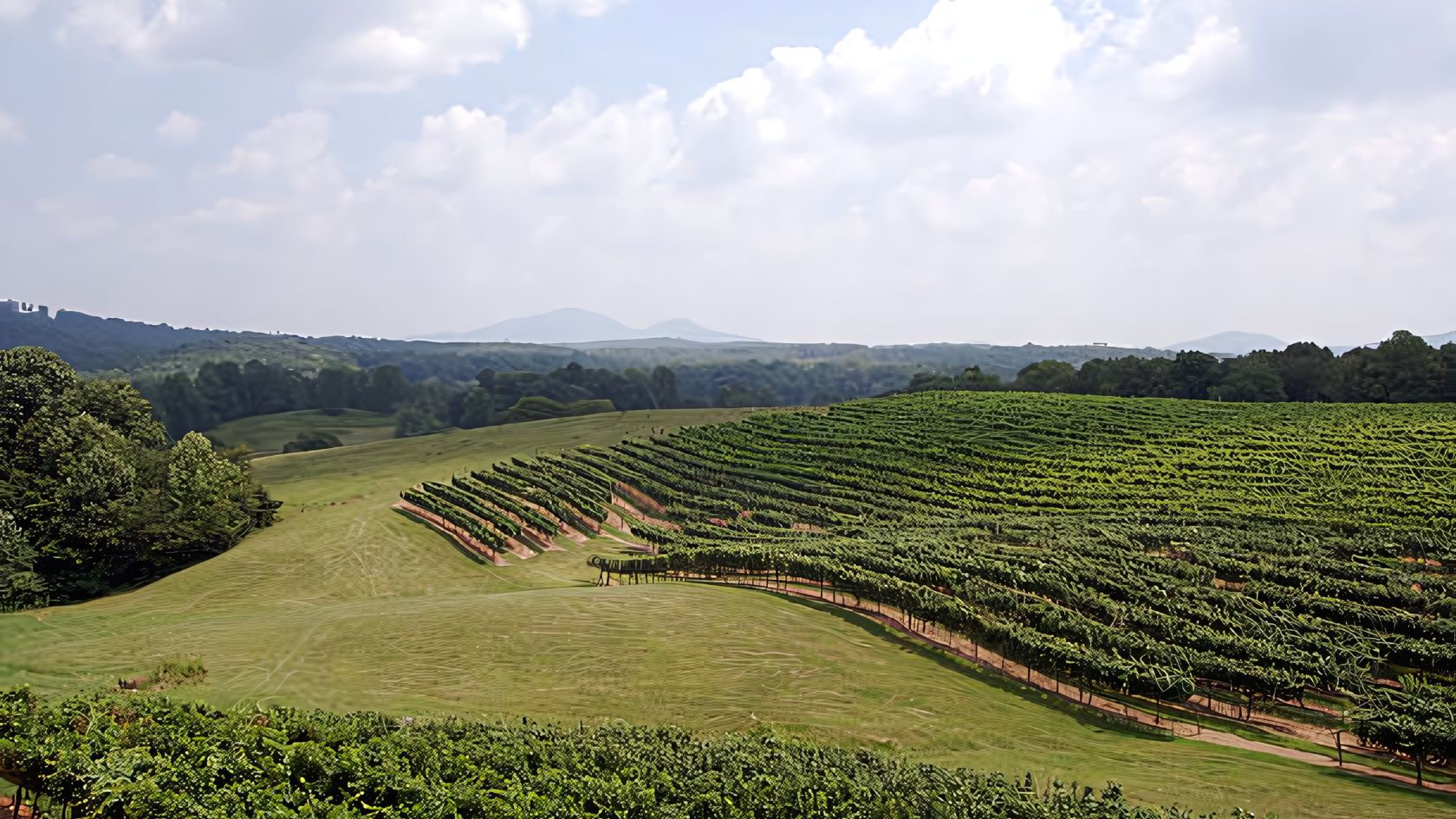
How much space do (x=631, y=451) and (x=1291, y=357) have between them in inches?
3760

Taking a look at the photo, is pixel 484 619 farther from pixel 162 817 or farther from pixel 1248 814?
pixel 1248 814

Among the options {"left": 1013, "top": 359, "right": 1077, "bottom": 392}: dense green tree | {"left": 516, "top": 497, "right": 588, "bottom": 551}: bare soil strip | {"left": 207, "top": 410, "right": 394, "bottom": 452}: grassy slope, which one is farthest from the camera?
{"left": 207, "top": 410, "right": 394, "bottom": 452}: grassy slope

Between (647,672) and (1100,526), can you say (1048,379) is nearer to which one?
(1100,526)

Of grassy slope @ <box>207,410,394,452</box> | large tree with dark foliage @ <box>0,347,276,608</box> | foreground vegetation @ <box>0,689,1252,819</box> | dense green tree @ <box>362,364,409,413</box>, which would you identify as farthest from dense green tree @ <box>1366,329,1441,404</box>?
dense green tree @ <box>362,364,409,413</box>

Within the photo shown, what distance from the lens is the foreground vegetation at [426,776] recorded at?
651 inches

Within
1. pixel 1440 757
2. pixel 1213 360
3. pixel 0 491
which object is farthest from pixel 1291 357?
pixel 0 491

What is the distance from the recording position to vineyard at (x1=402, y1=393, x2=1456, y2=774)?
30.6m

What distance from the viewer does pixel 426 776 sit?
61.5ft

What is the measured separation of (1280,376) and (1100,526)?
250ft

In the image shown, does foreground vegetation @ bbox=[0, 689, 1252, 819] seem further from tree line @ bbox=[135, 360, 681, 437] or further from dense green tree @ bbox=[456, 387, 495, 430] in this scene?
dense green tree @ bbox=[456, 387, 495, 430]

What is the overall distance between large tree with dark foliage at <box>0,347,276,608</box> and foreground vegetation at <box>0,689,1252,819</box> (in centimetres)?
3855

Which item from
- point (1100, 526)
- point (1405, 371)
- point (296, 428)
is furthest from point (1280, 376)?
point (296, 428)

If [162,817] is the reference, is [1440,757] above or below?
below

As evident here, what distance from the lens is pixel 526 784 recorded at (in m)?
18.8
